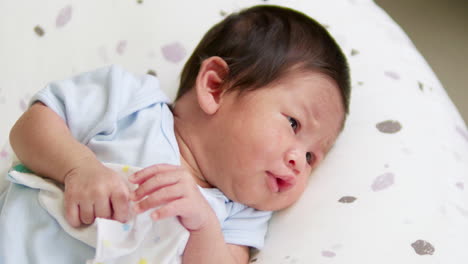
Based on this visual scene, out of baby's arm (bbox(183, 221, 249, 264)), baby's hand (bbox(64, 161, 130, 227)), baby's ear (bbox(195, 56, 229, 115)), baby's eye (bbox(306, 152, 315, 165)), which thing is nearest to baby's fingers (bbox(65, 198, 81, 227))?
baby's hand (bbox(64, 161, 130, 227))

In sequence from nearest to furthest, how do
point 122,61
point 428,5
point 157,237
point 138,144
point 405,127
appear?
point 157,237
point 138,144
point 405,127
point 122,61
point 428,5

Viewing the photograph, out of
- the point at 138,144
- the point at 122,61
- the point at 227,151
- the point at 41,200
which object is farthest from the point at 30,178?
the point at 122,61

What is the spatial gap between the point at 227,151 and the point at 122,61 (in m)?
0.38

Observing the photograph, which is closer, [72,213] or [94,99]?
[72,213]

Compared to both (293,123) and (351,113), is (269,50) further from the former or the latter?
(351,113)

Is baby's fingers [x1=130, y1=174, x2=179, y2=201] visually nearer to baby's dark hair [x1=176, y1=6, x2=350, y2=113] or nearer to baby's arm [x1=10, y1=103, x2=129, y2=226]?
baby's arm [x1=10, y1=103, x2=129, y2=226]

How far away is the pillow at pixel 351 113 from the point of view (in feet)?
2.71

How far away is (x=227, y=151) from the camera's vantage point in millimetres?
865

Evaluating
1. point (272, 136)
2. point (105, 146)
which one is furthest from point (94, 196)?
point (272, 136)

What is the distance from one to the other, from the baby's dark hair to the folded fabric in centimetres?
24

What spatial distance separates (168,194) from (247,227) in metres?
0.24

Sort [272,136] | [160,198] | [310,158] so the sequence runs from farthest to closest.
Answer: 1. [310,158]
2. [272,136]
3. [160,198]

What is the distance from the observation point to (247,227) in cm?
91

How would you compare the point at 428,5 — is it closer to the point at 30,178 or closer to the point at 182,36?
the point at 182,36
